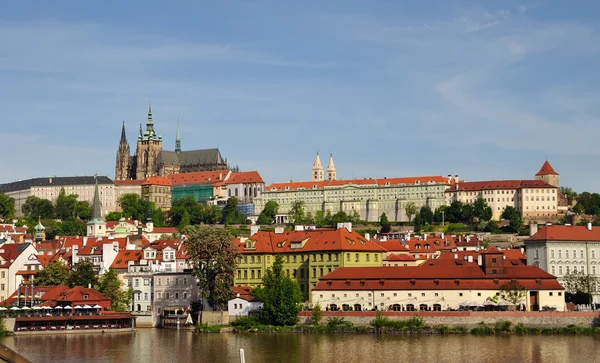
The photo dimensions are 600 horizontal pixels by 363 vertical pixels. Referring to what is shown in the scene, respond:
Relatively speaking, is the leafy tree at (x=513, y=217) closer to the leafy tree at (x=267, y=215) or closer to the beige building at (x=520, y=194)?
the beige building at (x=520, y=194)

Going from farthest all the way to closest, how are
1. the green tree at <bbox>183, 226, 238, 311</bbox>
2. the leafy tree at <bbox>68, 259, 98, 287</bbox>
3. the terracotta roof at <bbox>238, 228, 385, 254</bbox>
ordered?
the leafy tree at <bbox>68, 259, 98, 287</bbox>
the terracotta roof at <bbox>238, 228, 385, 254</bbox>
the green tree at <bbox>183, 226, 238, 311</bbox>

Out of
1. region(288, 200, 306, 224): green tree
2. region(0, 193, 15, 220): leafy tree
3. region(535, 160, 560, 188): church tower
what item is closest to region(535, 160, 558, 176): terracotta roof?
region(535, 160, 560, 188): church tower

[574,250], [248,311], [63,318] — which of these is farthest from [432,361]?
[574,250]

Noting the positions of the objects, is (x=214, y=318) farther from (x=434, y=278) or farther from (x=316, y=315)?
(x=434, y=278)

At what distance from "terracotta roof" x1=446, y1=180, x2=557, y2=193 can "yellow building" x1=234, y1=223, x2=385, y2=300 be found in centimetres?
11444

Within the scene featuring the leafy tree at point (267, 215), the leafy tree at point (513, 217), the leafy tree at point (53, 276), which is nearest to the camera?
the leafy tree at point (53, 276)

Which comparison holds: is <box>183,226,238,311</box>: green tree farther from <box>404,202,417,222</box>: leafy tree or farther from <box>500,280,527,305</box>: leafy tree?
<box>404,202,417,222</box>: leafy tree

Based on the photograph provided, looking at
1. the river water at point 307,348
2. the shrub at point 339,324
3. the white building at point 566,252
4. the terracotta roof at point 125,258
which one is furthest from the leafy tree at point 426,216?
the river water at point 307,348

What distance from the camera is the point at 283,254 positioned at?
244ft

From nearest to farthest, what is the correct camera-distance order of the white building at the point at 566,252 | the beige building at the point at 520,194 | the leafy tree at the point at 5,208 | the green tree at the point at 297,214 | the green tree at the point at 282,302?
1. the green tree at the point at 282,302
2. the white building at the point at 566,252
3. the beige building at the point at 520,194
4. the green tree at the point at 297,214
5. the leafy tree at the point at 5,208

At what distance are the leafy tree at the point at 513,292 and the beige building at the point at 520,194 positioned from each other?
118266 mm

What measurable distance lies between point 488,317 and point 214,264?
63.7ft

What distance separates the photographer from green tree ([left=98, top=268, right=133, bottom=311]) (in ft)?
231

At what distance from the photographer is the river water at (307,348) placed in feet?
153
